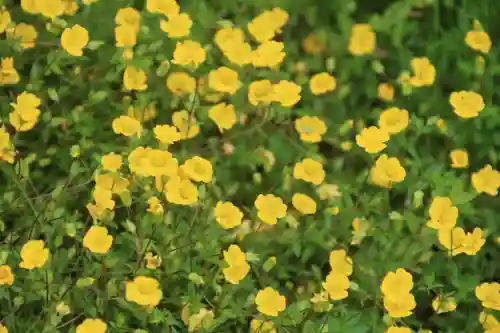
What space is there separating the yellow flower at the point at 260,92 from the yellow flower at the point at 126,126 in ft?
0.89

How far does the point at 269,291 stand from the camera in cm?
164

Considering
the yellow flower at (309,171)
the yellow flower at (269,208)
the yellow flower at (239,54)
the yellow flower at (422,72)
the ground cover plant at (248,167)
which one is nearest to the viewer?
the ground cover plant at (248,167)

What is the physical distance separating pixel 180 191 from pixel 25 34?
22.7 inches

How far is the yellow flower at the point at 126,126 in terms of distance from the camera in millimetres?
1822

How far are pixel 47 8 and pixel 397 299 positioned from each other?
973 millimetres

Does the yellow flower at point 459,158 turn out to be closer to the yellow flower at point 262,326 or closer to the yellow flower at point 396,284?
the yellow flower at point 396,284

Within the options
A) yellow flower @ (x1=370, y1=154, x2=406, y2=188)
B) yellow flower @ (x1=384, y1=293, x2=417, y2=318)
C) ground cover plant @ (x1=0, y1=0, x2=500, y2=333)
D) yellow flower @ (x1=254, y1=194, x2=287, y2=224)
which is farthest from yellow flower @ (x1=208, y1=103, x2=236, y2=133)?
yellow flower @ (x1=384, y1=293, x2=417, y2=318)

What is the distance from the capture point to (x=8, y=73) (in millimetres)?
1900

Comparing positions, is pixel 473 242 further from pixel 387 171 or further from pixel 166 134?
pixel 166 134

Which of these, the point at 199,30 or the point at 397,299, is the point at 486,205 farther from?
the point at 199,30

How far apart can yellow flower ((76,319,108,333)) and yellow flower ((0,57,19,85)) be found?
62 centimetres

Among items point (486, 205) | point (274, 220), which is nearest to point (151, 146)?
point (274, 220)

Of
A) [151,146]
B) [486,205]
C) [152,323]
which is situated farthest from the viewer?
[486,205]

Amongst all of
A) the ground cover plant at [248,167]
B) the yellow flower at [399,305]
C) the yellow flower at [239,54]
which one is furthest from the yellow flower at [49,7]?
the yellow flower at [399,305]
